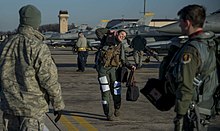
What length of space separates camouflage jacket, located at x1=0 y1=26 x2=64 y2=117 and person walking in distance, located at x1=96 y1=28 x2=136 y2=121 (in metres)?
3.89

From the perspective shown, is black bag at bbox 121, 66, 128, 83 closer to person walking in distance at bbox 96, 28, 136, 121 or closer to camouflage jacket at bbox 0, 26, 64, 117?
person walking in distance at bbox 96, 28, 136, 121

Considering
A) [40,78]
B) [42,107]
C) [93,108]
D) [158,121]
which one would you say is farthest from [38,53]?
[93,108]

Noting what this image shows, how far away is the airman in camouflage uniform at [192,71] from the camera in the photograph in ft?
13.2

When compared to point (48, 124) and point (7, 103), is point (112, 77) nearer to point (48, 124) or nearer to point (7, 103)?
point (48, 124)

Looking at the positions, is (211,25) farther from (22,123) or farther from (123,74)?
(22,123)

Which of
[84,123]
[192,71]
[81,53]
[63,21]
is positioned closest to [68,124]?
[84,123]

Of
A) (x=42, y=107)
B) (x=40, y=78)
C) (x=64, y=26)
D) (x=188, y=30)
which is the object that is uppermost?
(x=188, y=30)

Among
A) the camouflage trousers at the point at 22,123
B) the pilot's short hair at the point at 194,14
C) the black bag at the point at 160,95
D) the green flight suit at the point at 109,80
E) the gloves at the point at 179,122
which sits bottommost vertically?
the green flight suit at the point at 109,80

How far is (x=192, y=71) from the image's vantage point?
406cm

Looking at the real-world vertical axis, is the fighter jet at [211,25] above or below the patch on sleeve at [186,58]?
below

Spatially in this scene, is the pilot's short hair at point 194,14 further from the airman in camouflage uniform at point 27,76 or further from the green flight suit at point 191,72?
the airman in camouflage uniform at point 27,76

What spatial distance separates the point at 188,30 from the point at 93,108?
6.16 m

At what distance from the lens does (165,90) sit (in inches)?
175

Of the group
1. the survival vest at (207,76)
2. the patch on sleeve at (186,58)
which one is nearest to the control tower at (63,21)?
the survival vest at (207,76)
